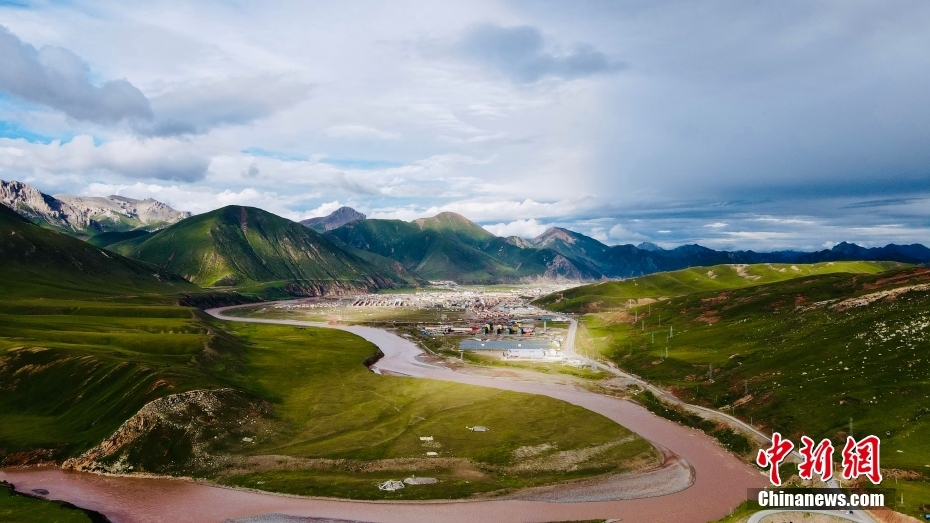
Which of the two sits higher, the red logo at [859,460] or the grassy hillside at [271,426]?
the red logo at [859,460]

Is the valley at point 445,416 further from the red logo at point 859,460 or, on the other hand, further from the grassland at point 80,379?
the red logo at point 859,460

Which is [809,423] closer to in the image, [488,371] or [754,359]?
[754,359]

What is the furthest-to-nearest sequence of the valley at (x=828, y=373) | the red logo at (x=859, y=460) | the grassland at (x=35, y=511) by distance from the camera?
the valley at (x=828, y=373) → the grassland at (x=35, y=511) → the red logo at (x=859, y=460)

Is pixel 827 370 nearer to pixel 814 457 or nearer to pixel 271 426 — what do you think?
pixel 814 457

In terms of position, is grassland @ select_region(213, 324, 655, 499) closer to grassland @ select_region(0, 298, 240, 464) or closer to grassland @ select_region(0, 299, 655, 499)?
grassland @ select_region(0, 299, 655, 499)

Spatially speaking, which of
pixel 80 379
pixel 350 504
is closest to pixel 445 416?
pixel 350 504

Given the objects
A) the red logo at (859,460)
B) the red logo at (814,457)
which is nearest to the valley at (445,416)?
the red logo at (859,460)

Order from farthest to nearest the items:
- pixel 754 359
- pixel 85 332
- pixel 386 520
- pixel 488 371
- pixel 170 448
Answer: pixel 488 371
pixel 85 332
pixel 754 359
pixel 170 448
pixel 386 520

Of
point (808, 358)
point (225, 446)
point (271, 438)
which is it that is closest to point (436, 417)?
point (271, 438)
